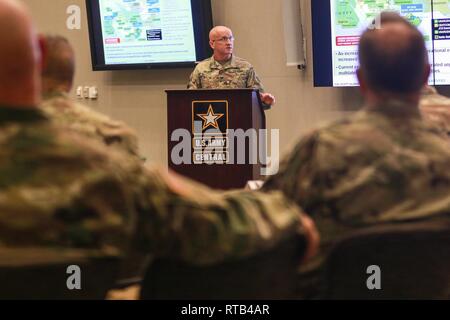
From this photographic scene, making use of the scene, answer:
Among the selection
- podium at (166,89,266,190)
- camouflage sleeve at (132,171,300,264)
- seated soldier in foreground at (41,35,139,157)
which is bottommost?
podium at (166,89,266,190)

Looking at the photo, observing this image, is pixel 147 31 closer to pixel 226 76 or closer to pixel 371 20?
pixel 226 76

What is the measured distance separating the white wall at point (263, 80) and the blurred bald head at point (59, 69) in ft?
11.9

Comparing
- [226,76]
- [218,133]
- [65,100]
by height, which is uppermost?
[65,100]

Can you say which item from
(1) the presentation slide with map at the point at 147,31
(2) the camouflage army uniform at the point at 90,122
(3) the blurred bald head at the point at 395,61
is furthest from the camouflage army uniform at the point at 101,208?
(1) the presentation slide with map at the point at 147,31

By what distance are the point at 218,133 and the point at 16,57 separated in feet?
12.2

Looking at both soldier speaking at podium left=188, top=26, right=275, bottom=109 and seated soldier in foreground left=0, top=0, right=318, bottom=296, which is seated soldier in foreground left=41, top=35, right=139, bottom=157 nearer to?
seated soldier in foreground left=0, top=0, right=318, bottom=296

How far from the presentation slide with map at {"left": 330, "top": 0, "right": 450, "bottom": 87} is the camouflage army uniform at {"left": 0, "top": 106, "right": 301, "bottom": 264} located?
14.7ft

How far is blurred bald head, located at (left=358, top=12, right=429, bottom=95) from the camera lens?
156 cm

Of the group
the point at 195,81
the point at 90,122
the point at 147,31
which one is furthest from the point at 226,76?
the point at 90,122

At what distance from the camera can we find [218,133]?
4961 millimetres

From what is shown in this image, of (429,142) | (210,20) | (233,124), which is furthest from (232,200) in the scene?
(210,20)

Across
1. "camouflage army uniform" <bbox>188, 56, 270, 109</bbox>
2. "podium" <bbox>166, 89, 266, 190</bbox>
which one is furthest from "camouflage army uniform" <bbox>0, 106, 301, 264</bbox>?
"camouflage army uniform" <bbox>188, 56, 270, 109</bbox>

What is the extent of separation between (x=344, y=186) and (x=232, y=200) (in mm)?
257
